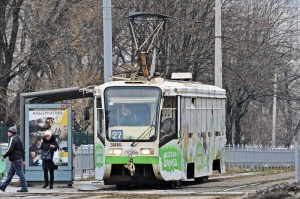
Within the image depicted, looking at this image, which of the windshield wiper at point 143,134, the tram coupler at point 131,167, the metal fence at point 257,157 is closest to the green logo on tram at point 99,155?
the tram coupler at point 131,167

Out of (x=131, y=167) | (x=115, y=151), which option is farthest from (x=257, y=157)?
(x=131, y=167)

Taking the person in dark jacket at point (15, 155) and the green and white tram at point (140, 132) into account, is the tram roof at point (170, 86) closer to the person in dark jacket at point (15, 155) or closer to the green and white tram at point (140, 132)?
the green and white tram at point (140, 132)

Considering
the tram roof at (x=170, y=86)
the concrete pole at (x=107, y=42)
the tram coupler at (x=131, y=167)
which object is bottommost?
the tram coupler at (x=131, y=167)

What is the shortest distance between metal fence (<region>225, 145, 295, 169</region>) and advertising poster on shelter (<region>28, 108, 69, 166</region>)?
55.7 feet

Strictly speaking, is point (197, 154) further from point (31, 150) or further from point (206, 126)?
point (31, 150)

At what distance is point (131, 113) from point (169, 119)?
100 centimetres

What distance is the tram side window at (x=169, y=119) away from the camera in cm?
2655

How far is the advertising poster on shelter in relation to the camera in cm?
2825

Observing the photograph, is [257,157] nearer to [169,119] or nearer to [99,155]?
[169,119]

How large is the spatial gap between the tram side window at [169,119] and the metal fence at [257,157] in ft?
58.9

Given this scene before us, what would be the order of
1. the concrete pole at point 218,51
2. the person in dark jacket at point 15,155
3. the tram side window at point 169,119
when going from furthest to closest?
the concrete pole at point 218,51, the tram side window at point 169,119, the person in dark jacket at point 15,155

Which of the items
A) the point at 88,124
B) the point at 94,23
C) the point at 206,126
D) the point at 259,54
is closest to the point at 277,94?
the point at 259,54

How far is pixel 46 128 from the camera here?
28.4m

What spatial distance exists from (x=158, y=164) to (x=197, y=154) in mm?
2848
